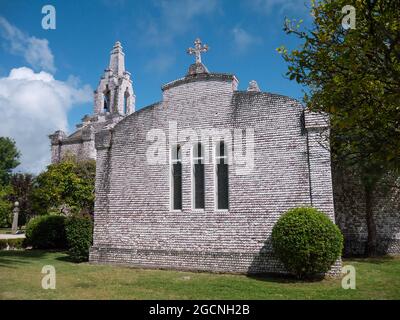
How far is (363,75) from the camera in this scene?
5.33 meters

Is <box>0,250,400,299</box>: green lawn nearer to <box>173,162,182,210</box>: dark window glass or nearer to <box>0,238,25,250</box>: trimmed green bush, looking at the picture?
<box>173,162,182,210</box>: dark window glass

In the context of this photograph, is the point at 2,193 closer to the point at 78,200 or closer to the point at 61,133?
the point at 78,200

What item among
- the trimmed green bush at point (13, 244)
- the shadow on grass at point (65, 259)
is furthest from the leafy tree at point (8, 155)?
the shadow on grass at point (65, 259)

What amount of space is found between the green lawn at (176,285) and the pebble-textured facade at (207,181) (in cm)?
87

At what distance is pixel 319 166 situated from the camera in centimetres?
1226

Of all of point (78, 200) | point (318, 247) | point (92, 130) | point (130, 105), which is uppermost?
point (130, 105)

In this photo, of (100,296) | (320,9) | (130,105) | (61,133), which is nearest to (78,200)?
(100,296)

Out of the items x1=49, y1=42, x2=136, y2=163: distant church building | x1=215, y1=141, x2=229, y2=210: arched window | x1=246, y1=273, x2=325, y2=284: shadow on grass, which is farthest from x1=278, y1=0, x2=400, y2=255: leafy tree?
x1=49, y1=42, x2=136, y2=163: distant church building

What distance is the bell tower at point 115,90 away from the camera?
1949 inches

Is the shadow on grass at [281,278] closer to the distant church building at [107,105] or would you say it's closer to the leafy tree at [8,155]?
the distant church building at [107,105]

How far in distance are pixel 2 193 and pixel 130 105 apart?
33.9 metres

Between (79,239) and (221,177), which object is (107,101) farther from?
(221,177)

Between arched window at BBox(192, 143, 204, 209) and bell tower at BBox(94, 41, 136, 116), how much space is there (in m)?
36.0

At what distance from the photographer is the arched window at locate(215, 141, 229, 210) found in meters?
13.5
